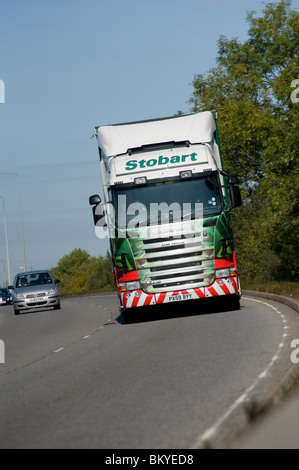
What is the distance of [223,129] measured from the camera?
46.1m

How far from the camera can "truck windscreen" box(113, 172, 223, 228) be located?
18.9 meters

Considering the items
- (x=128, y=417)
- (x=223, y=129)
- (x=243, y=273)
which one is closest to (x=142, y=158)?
(x=128, y=417)

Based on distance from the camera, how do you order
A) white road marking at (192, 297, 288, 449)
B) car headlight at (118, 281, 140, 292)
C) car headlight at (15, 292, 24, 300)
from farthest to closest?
car headlight at (15, 292, 24, 300)
car headlight at (118, 281, 140, 292)
white road marking at (192, 297, 288, 449)

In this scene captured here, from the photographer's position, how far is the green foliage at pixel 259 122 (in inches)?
1473

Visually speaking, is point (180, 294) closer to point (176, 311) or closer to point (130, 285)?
point (130, 285)

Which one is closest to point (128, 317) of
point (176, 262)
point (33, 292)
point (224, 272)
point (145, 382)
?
point (176, 262)

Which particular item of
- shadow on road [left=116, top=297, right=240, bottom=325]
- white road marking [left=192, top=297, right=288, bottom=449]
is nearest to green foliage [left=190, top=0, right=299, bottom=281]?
shadow on road [left=116, top=297, right=240, bottom=325]

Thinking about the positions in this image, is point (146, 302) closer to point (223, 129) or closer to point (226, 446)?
point (226, 446)

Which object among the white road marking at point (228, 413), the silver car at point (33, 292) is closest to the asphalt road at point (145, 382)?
the white road marking at point (228, 413)

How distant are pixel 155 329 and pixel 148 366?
6411 mm

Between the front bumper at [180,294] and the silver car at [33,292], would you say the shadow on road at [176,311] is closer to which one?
the front bumper at [180,294]

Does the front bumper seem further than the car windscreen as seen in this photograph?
No

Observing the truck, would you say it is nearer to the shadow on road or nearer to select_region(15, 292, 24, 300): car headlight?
the shadow on road

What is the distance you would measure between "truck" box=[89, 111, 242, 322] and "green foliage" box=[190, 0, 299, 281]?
13.1 meters
